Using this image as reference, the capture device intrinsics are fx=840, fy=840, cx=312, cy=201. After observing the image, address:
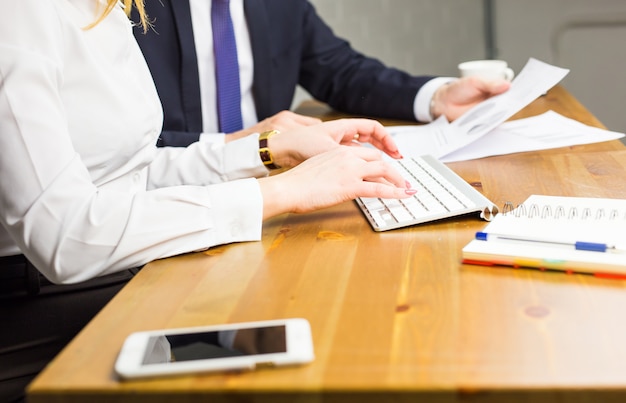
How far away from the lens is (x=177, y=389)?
2.09 ft

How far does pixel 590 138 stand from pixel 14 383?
3.22ft

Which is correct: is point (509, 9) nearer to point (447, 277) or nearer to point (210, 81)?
point (210, 81)

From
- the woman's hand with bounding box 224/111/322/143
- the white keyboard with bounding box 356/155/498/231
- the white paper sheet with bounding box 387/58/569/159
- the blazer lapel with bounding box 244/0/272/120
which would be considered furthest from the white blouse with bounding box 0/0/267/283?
the blazer lapel with bounding box 244/0/272/120

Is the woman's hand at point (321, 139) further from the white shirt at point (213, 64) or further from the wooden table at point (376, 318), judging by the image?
the white shirt at point (213, 64)

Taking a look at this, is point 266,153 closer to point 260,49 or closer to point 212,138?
point 212,138

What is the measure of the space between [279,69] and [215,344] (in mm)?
1201

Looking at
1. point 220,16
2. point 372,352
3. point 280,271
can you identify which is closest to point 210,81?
point 220,16

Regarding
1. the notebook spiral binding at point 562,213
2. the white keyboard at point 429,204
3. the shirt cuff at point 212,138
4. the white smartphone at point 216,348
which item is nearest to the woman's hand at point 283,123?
the shirt cuff at point 212,138

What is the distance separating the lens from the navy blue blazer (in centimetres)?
161

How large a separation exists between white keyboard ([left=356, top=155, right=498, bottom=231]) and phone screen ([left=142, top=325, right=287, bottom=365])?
0.33 meters

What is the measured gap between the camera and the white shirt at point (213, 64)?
1.66 metres

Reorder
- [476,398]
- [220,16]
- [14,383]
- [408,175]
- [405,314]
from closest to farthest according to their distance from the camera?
[476,398] < [405,314] < [14,383] < [408,175] < [220,16]

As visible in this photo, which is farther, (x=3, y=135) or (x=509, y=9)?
(x=509, y=9)

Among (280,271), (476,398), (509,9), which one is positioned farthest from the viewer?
(509,9)
